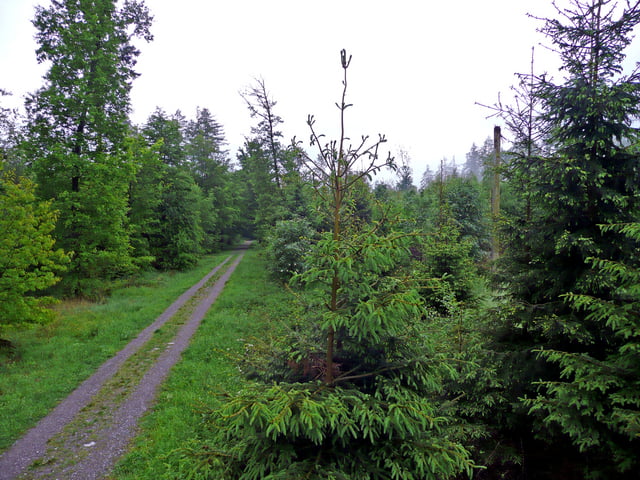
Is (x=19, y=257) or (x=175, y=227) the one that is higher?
(x=175, y=227)

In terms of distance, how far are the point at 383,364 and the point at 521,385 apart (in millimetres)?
3289

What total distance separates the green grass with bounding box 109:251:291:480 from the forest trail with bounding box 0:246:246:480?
1.12ft

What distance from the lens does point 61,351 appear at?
32.8ft

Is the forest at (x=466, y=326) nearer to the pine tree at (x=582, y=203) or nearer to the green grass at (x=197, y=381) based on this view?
the pine tree at (x=582, y=203)

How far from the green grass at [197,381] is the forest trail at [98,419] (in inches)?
13.4

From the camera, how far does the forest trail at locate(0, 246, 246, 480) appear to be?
5.50m

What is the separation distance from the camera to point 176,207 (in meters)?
26.1

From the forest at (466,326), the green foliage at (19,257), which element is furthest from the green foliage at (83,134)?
the green foliage at (19,257)

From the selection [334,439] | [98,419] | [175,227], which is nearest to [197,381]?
[98,419]

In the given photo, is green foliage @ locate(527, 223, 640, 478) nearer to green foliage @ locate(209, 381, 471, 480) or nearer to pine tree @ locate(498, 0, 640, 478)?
pine tree @ locate(498, 0, 640, 478)

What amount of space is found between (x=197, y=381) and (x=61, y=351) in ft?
16.0

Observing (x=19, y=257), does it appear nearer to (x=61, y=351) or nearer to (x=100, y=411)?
(x=61, y=351)

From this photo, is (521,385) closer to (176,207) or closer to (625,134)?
(625,134)

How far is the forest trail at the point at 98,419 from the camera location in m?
5.50
